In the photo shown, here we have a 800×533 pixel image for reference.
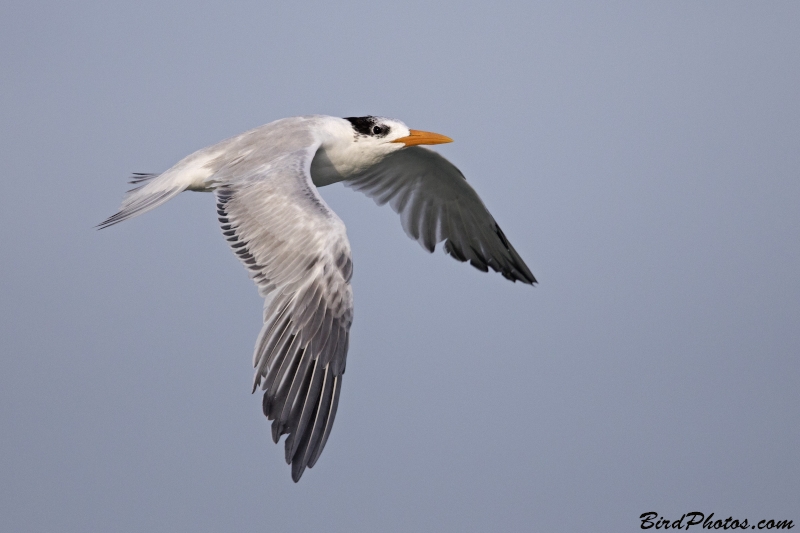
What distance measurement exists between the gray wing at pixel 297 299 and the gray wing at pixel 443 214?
2.80m

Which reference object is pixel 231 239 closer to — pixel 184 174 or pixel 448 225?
pixel 184 174

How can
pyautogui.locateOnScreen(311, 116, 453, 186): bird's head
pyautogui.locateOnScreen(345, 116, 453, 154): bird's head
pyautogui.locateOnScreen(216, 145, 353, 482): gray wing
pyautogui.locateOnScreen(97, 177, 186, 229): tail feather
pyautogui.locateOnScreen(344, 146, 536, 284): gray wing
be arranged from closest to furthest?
A: pyautogui.locateOnScreen(216, 145, 353, 482): gray wing
pyautogui.locateOnScreen(97, 177, 186, 229): tail feather
pyautogui.locateOnScreen(311, 116, 453, 186): bird's head
pyautogui.locateOnScreen(345, 116, 453, 154): bird's head
pyautogui.locateOnScreen(344, 146, 536, 284): gray wing

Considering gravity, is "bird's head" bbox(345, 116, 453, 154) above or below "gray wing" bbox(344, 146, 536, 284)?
above

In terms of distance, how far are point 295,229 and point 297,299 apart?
54 cm

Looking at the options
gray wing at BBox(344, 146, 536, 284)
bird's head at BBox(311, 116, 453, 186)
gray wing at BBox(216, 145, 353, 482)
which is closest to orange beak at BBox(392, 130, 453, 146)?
bird's head at BBox(311, 116, 453, 186)

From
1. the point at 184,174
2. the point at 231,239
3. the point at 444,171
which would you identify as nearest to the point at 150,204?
the point at 184,174

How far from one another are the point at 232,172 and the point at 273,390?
220cm

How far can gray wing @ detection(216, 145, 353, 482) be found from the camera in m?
6.46

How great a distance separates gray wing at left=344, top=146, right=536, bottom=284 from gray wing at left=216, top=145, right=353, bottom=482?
9.19 feet

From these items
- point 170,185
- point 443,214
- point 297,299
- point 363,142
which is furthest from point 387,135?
Result: point 297,299

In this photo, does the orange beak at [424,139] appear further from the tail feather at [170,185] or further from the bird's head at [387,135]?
the tail feather at [170,185]

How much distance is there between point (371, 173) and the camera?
1024 cm

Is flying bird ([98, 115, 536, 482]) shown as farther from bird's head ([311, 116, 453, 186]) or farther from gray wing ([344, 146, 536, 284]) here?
gray wing ([344, 146, 536, 284])

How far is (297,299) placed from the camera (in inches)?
269
